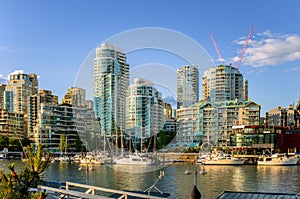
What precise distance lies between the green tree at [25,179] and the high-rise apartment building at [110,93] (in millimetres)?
63906

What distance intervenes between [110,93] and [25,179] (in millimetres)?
70189

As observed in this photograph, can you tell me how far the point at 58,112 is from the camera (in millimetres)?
89688

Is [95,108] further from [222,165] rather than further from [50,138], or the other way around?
[222,165]

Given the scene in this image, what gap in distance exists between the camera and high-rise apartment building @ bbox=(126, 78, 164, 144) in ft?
193

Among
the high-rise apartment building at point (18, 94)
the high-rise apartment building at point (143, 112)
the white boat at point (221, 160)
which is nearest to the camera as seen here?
the white boat at point (221, 160)

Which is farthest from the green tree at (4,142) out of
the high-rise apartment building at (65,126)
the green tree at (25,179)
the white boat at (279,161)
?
the green tree at (25,179)

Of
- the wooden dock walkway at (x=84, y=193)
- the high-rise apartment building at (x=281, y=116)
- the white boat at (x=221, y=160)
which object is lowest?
the white boat at (x=221, y=160)

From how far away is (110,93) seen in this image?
76000 mm

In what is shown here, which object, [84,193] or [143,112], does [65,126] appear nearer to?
[143,112]

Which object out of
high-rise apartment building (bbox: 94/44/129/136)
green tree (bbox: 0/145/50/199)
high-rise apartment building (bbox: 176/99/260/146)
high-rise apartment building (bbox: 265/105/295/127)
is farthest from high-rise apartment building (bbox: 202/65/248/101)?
green tree (bbox: 0/145/50/199)

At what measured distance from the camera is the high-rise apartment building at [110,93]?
74.0 meters

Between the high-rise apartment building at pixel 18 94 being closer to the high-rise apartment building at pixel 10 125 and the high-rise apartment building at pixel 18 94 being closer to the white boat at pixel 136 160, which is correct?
the high-rise apartment building at pixel 10 125

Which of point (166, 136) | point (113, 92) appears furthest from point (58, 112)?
point (166, 136)

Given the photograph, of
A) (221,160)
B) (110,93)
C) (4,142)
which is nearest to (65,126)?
(4,142)
